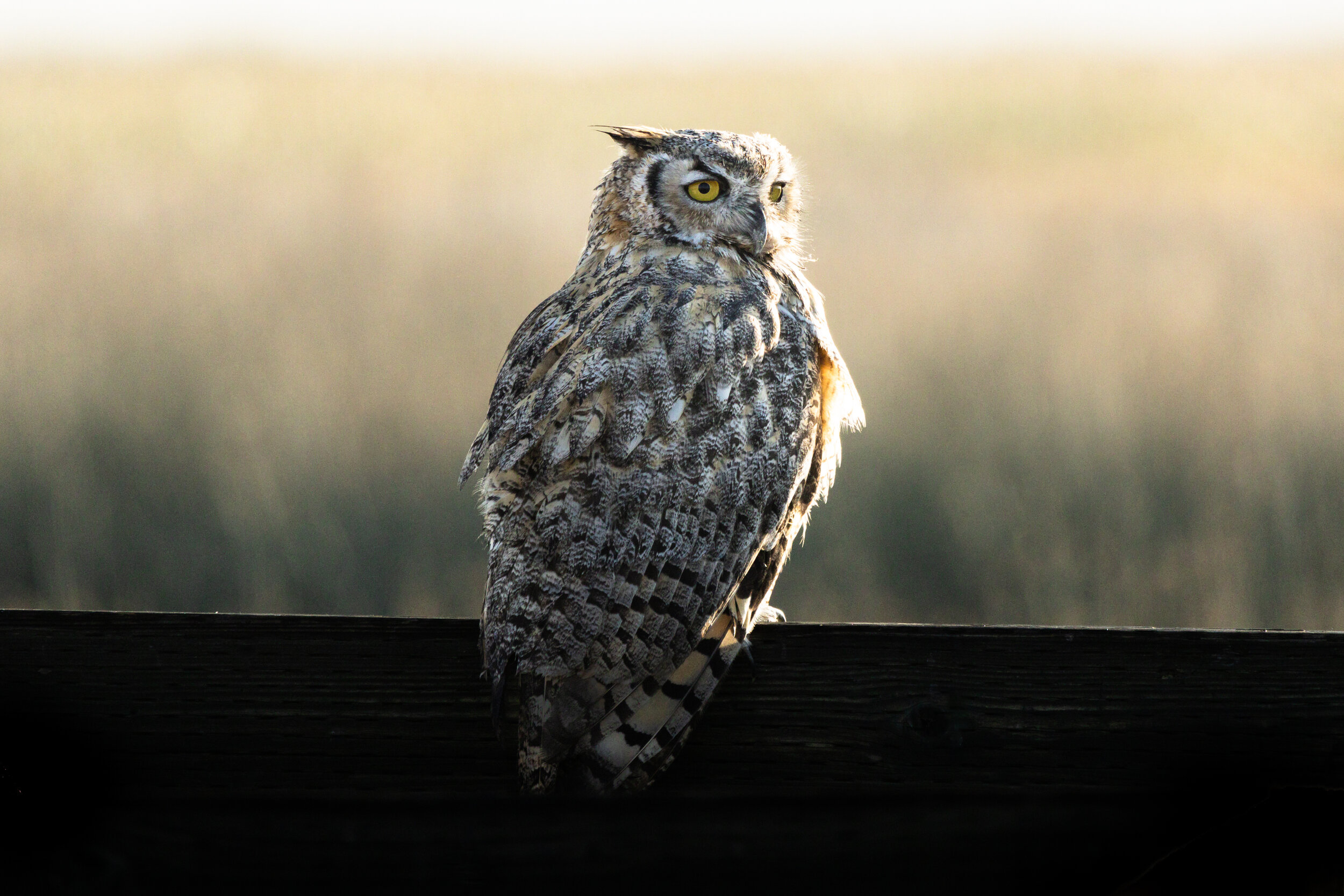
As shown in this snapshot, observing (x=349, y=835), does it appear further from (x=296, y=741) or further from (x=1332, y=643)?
(x=1332, y=643)

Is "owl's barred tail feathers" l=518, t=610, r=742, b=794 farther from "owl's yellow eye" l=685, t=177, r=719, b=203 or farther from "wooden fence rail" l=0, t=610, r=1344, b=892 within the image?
"owl's yellow eye" l=685, t=177, r=719, b=203

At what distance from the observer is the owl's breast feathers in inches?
68.4

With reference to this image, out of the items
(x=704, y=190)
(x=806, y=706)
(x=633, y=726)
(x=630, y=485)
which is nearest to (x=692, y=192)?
(x=704, y=190)

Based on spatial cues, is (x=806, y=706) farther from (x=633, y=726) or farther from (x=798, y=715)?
(x=633, y=726)

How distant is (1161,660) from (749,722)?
488mm

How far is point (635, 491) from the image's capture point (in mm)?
1821

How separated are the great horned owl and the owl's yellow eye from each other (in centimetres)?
19

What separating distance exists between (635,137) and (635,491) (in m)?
0.97

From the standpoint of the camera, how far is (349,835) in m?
0.83

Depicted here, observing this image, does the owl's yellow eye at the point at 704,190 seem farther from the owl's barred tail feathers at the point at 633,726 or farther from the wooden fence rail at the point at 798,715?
the wooden fence rail at the point at 798,715

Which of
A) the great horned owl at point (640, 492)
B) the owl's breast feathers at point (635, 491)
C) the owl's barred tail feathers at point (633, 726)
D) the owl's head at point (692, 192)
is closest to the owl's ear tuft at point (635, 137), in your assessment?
the owl's head at point (692, 192)

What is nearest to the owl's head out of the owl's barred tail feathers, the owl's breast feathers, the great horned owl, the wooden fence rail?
the great horned owl

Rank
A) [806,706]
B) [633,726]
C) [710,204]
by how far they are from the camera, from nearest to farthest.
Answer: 1. [806,706]
2. [633,726]
3. [710,204]

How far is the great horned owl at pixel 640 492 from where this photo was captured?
171 cm
